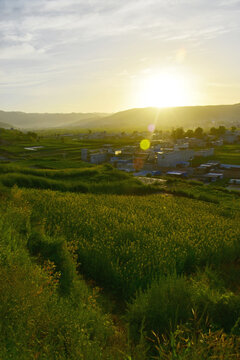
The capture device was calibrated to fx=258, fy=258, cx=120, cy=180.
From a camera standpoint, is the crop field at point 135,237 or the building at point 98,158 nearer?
the crop field at point 135,237

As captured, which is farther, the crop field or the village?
the village

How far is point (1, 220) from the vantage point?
7715 millimetres

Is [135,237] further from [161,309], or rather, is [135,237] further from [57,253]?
[161,309]

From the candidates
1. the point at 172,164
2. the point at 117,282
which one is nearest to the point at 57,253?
the point at 117,282

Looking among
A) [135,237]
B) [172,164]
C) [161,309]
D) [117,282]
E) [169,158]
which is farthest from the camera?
[172,164]

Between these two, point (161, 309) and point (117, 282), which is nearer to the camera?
point (161, 309)

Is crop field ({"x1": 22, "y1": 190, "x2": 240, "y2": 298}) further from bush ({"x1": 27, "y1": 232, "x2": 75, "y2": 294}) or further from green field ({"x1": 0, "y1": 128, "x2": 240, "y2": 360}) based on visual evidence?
bush ({"x1": 27, "y1": 232, "x2": 75, "y2": 294})

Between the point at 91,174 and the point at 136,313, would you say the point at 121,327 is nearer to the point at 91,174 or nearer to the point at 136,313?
the point at 136,313

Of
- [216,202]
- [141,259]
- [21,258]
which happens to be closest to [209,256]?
[141,259]

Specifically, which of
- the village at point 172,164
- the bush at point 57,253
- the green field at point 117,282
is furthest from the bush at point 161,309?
the village at point 172,164

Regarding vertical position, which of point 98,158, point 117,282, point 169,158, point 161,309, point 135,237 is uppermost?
point 98,158

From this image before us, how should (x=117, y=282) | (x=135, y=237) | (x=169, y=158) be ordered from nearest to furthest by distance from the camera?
(x=117, y=282)
(x=135, y=237)
(x=169, y=158)

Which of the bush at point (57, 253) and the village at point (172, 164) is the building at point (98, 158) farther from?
the bush at point (57, 253)

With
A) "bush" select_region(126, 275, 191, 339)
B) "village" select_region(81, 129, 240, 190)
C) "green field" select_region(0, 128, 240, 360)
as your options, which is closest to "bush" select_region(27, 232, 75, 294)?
"green field" select_region(0, 128, 240, 360)
